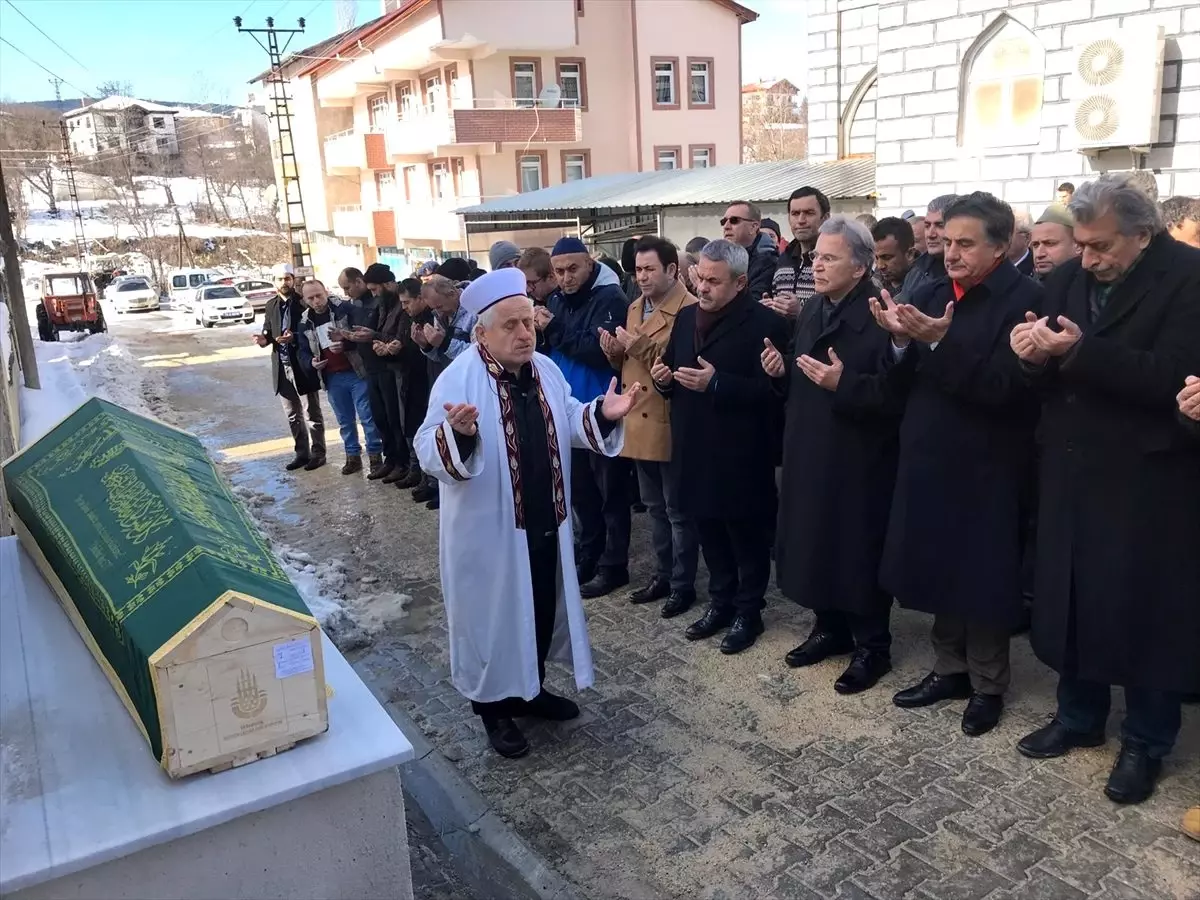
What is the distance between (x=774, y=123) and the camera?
63.6 meters

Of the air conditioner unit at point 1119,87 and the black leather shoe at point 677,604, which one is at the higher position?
the air conditioner unit at point 1119,87

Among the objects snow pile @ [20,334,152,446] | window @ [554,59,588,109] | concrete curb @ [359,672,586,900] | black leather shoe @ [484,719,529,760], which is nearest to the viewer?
concrete curb @ [359,672,586,900]

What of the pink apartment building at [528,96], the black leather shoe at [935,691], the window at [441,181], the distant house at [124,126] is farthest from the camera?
the distant house at [124,126]

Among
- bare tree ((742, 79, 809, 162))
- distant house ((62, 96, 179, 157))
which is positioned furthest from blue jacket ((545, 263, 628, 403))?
distant house ((62, 96, 179, 157))

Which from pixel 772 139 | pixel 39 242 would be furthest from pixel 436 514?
pixel 39 242

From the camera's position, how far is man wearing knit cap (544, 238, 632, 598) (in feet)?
17.8

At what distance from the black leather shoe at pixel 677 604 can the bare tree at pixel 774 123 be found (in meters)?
48.7

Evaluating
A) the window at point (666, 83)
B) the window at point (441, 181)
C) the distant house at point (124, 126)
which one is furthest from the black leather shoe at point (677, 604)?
the distant house at point (124, 126)

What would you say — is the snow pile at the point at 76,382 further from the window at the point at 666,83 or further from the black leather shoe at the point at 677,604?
the window at the point at 666,83

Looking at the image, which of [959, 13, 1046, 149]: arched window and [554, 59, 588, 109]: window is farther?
[554, 59, 588, 109]: window

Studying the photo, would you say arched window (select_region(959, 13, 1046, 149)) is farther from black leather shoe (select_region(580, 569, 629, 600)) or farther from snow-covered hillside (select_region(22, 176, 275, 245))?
snow-covered hillside (select_region(22, 176, 275, 245))

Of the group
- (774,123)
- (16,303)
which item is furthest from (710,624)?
(774,123)

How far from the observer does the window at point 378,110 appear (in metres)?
35.9

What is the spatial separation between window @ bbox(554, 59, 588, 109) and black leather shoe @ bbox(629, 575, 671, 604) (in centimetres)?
2798
